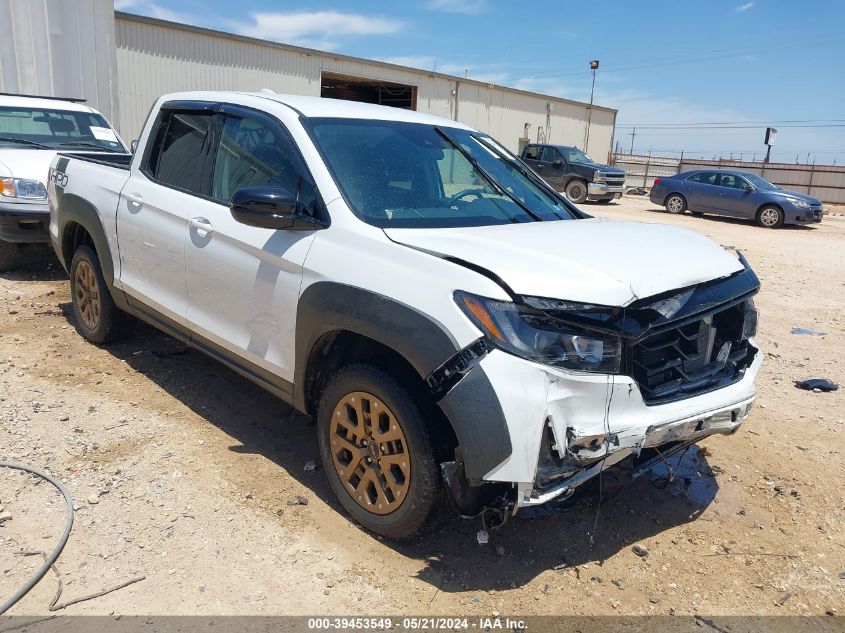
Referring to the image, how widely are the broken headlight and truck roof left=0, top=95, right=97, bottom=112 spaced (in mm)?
8225

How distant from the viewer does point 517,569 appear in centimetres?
304

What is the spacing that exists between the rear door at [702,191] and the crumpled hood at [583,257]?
18314 millimetres

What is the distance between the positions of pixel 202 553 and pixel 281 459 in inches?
36.6

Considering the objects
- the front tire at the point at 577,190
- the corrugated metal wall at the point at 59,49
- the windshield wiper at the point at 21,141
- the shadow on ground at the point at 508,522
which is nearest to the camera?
the shadow on ground at the point at 508,522

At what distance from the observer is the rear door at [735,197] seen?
1934 centimetres

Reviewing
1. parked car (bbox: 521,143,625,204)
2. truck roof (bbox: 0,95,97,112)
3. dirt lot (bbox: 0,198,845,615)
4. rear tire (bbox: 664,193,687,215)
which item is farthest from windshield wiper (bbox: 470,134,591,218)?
parked car (bbox: 521,143,625,204)

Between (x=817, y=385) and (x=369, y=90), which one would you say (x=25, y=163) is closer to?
(x=817, y=385)

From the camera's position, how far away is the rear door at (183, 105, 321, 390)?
11.0 ft

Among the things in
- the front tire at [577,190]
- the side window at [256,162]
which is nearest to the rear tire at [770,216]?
the front tire at [577,190]

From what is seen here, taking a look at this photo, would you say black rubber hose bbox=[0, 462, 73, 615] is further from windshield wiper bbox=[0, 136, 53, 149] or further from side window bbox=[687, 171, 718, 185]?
side window bbox=[687, 171, 718, 185]

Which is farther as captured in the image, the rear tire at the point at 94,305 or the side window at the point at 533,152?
the side window at the point at 533,152

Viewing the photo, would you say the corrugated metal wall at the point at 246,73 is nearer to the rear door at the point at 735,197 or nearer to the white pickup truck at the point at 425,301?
the rear door at the point at 735,197

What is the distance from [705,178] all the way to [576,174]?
13.7 feet

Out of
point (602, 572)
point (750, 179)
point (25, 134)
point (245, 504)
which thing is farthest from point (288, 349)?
point (750, 179)
